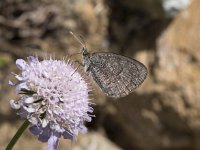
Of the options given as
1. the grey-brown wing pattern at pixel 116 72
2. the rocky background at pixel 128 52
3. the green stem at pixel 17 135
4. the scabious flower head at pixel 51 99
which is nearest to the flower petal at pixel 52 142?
the scabious flower head at pixel 51 99

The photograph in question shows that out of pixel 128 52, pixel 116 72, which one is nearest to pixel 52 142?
pixel 116 72

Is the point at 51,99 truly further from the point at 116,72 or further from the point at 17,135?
the point at 116,72

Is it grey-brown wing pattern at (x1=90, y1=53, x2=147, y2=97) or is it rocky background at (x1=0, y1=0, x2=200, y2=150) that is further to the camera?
rocky background at (x1=0, y1=0, x2=200, y2=150)

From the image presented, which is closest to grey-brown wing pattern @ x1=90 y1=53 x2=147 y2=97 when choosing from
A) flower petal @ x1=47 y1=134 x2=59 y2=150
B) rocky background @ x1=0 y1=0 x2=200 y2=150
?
flower petal @ x1=47 y1=134 x2=59 y2=150

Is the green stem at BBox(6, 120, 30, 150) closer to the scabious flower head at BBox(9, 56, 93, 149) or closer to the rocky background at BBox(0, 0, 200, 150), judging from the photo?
the scabious flower head at BBox(9, 56, 93, 149)

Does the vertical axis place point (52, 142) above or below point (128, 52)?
below

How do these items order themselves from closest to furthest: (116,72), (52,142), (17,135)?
(17,135)
(52,142)
(116,72)
